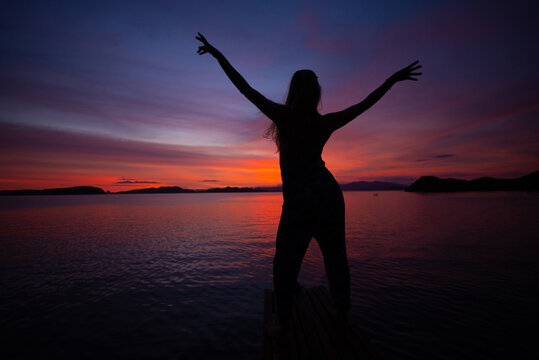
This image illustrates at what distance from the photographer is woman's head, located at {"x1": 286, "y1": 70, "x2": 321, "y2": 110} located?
2760mm

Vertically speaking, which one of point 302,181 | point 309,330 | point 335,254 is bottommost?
point 309,330

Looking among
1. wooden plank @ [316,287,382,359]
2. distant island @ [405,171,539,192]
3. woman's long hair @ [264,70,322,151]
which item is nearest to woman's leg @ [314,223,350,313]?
wooden plank @ [316,287,382,359]

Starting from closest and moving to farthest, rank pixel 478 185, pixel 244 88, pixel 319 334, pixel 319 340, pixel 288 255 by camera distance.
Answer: pixel 244 88, pixel 288 255, pixel 319 340, pixel 319 334, pixel 478 185

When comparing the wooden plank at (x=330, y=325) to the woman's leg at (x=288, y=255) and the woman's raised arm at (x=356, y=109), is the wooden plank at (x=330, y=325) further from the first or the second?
the woman's raised arm at (x=356, y=109)

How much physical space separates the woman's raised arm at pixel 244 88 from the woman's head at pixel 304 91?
10.8 inches

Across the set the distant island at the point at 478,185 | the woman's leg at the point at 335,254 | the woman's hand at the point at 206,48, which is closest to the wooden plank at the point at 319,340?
the woman's leg at the point at 335,254

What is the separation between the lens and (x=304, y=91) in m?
2.78

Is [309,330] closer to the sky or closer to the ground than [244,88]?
closer to the ground

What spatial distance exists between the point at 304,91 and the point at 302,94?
5cm

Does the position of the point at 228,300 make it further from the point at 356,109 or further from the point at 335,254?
the point at 356,109

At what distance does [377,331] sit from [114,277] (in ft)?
27.9

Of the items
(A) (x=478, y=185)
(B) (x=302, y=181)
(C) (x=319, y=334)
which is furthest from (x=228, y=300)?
(A) (x=478, y=185)

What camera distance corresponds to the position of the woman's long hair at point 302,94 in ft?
9.04

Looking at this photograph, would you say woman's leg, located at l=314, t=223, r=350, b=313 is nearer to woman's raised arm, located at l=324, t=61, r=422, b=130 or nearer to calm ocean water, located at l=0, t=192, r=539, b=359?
woman's raised arm, located at l=324, t=61, r=422, b=130
